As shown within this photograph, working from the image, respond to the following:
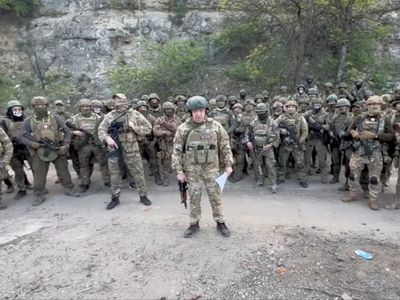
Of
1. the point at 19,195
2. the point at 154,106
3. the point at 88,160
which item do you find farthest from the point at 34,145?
the point at 154,106

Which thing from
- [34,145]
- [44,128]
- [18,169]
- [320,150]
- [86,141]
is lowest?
[320,150]

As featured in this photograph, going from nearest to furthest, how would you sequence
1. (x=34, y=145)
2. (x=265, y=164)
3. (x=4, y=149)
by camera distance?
1. (x=4, y=149)
2. (x=34, y=145)
3. (x=265, y=164)

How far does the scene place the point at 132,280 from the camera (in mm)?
4559

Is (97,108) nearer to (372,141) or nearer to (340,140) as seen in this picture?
(340,140)

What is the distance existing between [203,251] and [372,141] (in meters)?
3.85

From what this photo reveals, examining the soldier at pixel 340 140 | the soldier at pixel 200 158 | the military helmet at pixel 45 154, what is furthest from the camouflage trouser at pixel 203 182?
the military helmet at pixel 45 154

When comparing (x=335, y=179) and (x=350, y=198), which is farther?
(x=335, y=179)

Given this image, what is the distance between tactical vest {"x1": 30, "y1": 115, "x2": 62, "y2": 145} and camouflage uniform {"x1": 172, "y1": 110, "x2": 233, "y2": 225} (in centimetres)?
339

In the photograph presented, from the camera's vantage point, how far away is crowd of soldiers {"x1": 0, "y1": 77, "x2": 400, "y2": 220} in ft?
22.1

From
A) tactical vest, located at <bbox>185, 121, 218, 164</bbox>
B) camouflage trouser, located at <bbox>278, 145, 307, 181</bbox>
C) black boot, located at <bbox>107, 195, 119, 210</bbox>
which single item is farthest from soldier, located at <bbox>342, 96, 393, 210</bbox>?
black boot, located at <bbox>107, 195, 119, 210</bbox>

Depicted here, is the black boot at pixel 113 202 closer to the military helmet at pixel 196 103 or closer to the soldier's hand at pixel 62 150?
the soldier's hand at pixel 62 150

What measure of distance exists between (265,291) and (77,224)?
3.66 m

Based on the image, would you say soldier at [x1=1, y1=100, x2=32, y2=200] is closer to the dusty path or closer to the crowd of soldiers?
the crowd of soldiers

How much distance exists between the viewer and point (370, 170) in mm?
6641
